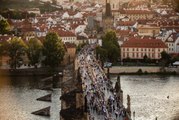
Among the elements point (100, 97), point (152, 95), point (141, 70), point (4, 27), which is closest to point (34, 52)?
point (141, 70)

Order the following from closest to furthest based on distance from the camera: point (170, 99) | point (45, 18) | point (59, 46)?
point (170, 99), point (59, 46), point (45, 18)

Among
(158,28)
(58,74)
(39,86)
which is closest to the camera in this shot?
(39,86)

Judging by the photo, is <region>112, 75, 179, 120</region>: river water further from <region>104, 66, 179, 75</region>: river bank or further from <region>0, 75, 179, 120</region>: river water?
<region>104, 66, 179, 75</region>: river bank

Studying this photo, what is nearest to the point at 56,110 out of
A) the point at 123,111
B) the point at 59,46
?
the point at 123,111

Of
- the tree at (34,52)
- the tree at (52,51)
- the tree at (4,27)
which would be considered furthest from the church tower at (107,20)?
the tree at (34,52)

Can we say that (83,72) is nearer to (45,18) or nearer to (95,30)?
(95,30)

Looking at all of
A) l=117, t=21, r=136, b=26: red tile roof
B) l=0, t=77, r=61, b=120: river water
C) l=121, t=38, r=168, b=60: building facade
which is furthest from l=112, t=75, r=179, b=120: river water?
l=117, t=21, r=136, b=26: red tile roof
